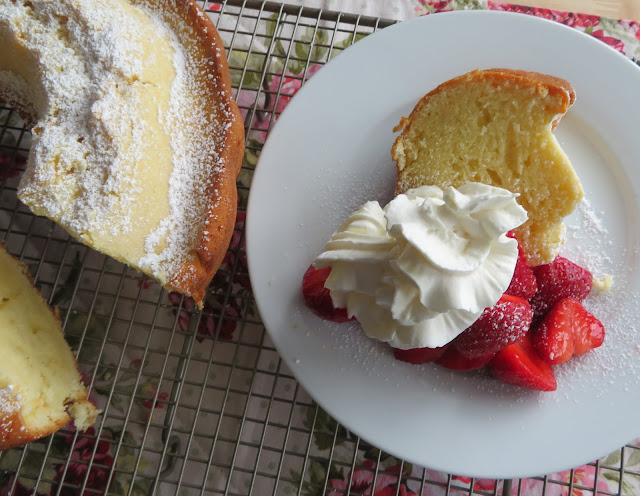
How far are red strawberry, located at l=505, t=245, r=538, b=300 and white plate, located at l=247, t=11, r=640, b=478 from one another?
192 mm

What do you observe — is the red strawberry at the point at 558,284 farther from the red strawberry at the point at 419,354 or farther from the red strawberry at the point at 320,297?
the red strawberry at the point at 320,297

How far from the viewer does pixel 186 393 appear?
1.42 metres

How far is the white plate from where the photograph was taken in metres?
1.15

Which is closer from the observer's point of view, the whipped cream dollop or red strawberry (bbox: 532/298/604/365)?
the whipped cream dollop

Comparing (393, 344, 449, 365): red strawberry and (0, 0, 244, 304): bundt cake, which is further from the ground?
(0, 0, 244, 304): bundt cake

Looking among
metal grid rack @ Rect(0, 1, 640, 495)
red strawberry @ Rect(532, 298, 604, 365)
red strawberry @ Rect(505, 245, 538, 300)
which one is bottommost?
metal grid rack @ Rect(0, 1, 640, 495)

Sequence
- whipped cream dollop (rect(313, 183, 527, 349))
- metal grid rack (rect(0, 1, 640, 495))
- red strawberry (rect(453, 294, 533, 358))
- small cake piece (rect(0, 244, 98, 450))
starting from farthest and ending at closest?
metal grid rack (rect(0, 1, 640, 495)) → small cake piece (rect(0, 244, 98, 450)) → red strawberry (rect(453, 294, 533, 358)) → whipped cream dollop (rect(313, 183, 527, 349))

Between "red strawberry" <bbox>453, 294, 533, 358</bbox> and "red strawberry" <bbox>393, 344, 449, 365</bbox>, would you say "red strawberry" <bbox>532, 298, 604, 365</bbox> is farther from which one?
"red strawberry" <bbox>393, 344, 449, 365</bbox>

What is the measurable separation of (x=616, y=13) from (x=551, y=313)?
1.01 m

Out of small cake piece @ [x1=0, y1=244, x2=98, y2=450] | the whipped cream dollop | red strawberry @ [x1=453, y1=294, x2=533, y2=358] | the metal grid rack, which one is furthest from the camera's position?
the metal grid rack

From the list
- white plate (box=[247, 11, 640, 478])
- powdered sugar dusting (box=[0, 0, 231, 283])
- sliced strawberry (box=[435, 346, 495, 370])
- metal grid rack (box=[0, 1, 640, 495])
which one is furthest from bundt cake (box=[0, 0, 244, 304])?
sliced strawberry (box=[435, 346, 495, 370])

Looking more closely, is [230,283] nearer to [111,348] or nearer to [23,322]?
[111,348]

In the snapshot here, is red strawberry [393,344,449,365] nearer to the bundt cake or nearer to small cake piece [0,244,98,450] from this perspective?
the bundt cake

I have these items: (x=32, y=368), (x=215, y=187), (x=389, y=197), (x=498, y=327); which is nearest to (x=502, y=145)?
(x=389, y=197)
